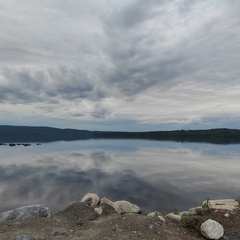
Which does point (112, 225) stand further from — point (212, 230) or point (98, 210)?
point (212, 230)

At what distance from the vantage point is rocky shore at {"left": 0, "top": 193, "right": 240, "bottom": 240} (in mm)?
11664

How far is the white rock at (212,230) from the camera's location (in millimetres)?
11961

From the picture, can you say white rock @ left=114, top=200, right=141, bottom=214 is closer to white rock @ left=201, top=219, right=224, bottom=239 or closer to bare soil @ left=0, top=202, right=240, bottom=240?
bare soil @ left=0, top=202, right=240, bottom=240

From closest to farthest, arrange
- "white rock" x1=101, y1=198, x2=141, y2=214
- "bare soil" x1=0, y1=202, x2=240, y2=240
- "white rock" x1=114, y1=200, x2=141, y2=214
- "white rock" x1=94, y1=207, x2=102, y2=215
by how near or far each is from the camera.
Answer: "bare soil" x1=0, y1=202, x2=240, y2=240, "white rock" x1=94, y1=207, x2=102, y2=215, "white rock" x1=101, y1=198, x2=141, y2=214, "white rock" x1=114, y1=200, x2=141, y2=214

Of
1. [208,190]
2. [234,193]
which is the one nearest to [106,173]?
[208,190]

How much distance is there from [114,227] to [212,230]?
4350 mm

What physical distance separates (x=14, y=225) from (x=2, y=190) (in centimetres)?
1823

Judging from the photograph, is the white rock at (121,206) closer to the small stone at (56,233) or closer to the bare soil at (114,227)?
the bare soil at (114,227)

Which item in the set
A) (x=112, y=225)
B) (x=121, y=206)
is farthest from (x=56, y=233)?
(x=121, y=206)

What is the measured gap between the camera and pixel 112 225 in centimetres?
1278

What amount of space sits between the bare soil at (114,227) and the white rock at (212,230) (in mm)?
295

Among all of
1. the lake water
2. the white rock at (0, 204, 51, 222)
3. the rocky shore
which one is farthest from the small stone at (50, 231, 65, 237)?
the lake water

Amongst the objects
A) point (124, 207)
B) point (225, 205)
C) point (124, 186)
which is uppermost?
point (225, 205)

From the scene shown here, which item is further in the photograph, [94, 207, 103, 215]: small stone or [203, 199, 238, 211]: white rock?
[94, 207, 103, 215]: small stone
